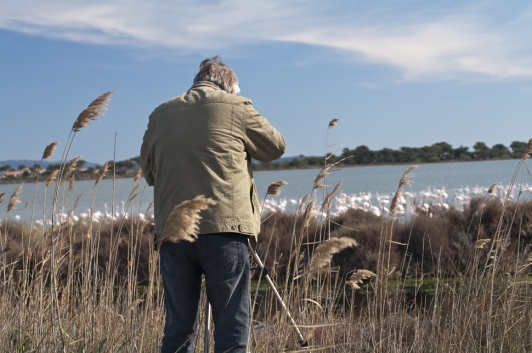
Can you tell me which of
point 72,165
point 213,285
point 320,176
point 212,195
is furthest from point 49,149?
point 320,176

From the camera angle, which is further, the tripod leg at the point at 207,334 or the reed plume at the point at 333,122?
the reed plume at the point at 333,122

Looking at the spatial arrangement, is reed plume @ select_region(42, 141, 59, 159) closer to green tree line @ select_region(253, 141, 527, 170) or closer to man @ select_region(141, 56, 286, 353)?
man @ select_region(141, 56, 286, 353)

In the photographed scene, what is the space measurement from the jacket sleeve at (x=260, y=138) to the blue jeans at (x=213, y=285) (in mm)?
415

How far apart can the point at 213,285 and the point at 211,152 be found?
59cm

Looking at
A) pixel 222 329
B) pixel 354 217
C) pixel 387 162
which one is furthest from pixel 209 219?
pixel 387 162

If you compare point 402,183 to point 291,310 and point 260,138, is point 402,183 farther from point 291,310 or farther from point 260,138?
point 291,310

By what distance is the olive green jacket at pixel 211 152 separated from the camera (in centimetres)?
275

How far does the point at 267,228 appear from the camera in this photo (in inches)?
409

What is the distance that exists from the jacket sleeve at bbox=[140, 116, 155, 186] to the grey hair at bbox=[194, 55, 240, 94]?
345 mm

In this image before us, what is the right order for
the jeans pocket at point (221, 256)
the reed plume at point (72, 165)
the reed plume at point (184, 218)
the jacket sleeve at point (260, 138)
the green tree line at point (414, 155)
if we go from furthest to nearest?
the green tree line at point (414, 155), the reed plume at point (72, 165), the jacket sleeve at point (260, 138), the jeans pocket at point (221, 256), the reed plume at point (184, 218)

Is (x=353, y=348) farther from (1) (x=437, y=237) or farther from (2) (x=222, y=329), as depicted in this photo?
(1) (x=437, y=237)

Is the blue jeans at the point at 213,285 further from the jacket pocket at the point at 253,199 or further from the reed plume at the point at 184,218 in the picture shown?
the reed plume at the point at 184,218

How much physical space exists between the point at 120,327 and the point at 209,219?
6.13ft

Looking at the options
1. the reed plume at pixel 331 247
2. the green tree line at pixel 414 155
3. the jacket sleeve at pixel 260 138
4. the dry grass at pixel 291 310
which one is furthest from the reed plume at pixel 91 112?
the green tree line at pixel 414 155
